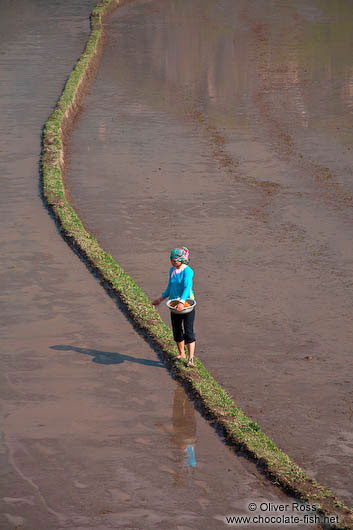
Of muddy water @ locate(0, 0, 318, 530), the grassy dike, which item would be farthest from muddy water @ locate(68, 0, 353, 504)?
muddy water @ locate(0, 0, 318, 530)

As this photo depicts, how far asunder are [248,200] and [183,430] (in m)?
9.21

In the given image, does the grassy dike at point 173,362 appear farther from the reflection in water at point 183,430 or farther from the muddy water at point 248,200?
the muddy water at point 248,200

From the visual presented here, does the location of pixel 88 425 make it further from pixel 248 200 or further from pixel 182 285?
pixel 248 200

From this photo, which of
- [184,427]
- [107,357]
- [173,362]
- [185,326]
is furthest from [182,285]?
[184,427]

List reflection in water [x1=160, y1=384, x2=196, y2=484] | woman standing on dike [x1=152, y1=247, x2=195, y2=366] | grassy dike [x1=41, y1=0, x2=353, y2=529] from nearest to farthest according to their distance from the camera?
1. grassy dike [x1=41, y1=0, x2=353, y2=529]
2. reflection in water [x1=160, y1=384, x2=196, y2=484]
3. woman standing on dike [x1=152, y1=247, x2=195, y2=366]

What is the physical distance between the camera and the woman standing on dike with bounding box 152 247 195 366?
9117 mm

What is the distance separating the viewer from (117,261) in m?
13.3

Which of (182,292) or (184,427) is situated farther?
(182,292)

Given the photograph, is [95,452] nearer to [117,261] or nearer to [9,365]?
[9,365]

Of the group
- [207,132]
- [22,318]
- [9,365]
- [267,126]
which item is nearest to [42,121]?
[207,132]

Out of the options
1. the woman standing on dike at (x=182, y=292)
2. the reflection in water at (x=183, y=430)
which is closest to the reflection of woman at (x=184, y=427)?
the reflection in water at (x=183, y=430)

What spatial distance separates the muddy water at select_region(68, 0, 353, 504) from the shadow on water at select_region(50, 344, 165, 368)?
2.57 ft

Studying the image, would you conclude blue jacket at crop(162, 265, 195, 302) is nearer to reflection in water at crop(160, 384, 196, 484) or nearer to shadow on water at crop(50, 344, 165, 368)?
shadow on water at crop(50, 344, 165, 368)

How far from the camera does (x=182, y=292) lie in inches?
362
